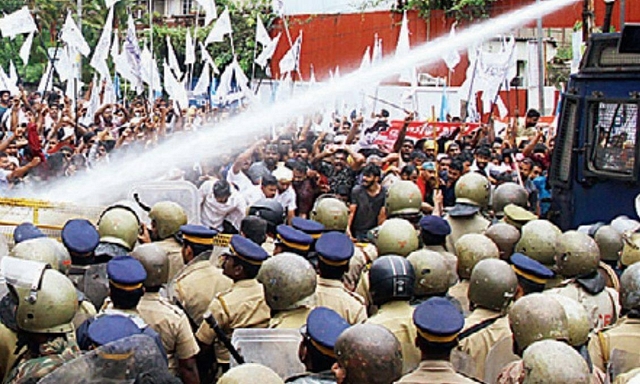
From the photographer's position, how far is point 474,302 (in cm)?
614

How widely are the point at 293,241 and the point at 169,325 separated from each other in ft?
4.84

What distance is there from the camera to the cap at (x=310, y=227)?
26.2 ft

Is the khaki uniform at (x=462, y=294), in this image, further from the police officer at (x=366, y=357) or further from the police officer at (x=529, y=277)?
the police officer at (x=366, y=357)

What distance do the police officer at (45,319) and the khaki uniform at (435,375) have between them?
1667 mm

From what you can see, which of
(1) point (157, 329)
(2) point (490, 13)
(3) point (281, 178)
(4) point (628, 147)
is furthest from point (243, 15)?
(1) point (157, 329)

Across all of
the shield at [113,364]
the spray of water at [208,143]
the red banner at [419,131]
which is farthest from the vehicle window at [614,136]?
the red banner at [419,131]

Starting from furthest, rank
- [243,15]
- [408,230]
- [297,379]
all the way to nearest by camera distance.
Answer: [243,15], [408,230], [297,379]

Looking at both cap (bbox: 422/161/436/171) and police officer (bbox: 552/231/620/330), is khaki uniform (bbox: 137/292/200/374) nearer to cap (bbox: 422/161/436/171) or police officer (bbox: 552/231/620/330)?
police officer (bbox: 552/231/620/330)

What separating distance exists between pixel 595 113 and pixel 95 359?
7.29 meters

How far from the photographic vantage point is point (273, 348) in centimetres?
534

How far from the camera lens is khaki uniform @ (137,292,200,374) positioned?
6090 millimetres

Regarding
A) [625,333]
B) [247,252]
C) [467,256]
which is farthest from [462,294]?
[247,252]

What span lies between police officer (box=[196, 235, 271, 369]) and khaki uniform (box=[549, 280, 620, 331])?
2.06 m

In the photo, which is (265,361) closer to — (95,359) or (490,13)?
(95,359)
